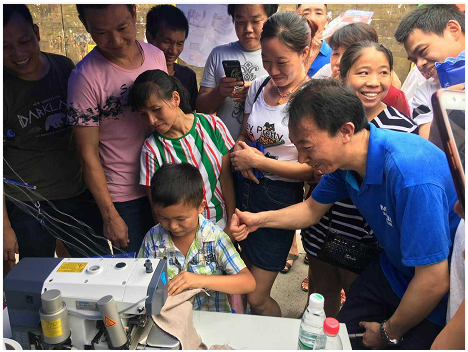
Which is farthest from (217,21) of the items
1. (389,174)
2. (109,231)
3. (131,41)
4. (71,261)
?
(71,261)

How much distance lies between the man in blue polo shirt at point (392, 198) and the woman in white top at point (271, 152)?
352mm

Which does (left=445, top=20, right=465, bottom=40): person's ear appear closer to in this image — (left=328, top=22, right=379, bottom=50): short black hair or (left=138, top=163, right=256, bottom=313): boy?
(left=328, top=22, right=379, bottom=50): short black hair

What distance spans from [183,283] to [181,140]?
71cm

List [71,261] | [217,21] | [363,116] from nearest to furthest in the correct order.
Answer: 1. [71,261]
2. [363,116]
3. [217,21]

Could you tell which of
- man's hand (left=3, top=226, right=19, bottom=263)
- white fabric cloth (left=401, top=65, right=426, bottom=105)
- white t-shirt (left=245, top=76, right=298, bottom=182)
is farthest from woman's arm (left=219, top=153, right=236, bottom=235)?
white fabric cloth (left=401, top=65, right=426, bottom=105)

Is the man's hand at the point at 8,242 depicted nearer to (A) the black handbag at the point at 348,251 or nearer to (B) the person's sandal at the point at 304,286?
(A) the black handbag at the point at 348,251

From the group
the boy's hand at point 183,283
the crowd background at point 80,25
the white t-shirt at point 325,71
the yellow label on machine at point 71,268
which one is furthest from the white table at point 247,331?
the crowd background at point 80,25

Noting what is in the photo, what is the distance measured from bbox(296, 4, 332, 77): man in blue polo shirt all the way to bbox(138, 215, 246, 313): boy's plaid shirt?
142 centimetres

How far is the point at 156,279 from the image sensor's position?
103 centimetres

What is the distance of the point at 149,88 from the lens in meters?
1.56

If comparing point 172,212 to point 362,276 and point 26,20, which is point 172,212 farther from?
point 26,20

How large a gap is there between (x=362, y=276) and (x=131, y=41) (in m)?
1.44

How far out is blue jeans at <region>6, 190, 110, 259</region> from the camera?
6.05ft

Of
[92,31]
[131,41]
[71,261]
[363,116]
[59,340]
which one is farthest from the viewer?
[131,41]
